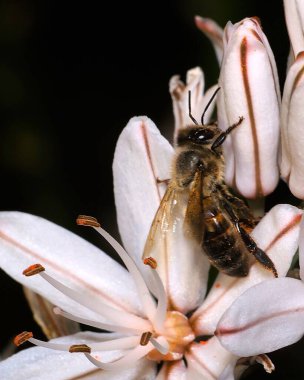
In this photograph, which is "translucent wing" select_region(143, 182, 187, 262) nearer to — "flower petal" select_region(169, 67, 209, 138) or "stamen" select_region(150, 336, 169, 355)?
"stamen" select_region(150, 336, 169, 355)

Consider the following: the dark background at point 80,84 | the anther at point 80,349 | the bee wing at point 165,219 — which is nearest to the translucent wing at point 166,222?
the bee wing at point 165,219

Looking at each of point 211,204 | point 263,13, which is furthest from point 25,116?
point 211,204

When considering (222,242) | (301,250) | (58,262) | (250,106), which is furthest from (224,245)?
(58,262)

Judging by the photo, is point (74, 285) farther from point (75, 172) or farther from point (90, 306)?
point (75, 172)

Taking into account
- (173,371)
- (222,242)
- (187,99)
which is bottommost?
(173,371)

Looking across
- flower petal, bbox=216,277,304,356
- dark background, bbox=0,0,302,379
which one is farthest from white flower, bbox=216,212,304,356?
dark background, bbox=0,0,302,379

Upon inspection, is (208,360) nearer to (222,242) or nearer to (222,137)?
(222,242)
